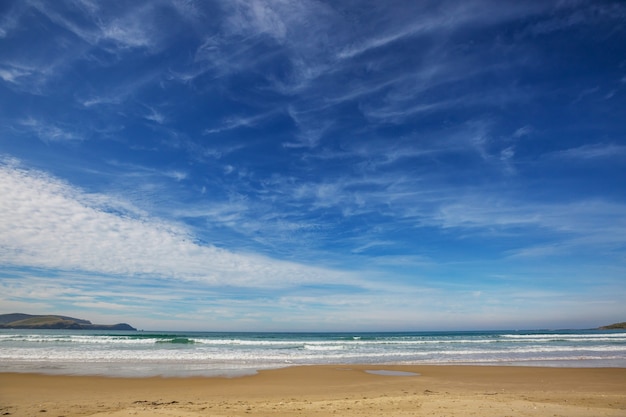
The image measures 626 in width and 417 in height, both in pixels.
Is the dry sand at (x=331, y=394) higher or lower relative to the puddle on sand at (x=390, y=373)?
higher

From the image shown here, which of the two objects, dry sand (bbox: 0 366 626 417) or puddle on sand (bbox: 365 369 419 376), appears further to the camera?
puddle on sand (bbox: 365 369 419 376)

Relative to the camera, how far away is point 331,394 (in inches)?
440

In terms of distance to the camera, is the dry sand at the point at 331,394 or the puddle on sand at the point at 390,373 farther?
the puddle on sand at the point at 390,373

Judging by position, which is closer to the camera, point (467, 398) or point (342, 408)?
point (342, 408)

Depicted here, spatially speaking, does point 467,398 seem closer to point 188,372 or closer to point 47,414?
point 47,414

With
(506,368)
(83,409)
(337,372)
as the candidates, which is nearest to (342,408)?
(83,409)

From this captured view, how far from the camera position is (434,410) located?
813 centimetres

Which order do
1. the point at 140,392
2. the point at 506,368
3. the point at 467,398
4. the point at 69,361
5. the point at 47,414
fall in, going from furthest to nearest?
the point at 69,361 < the point at 506,368 < the point at 140,392 < the point at 467,398 < the point at 47,414

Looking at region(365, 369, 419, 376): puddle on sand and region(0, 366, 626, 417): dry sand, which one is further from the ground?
region(0, 366, 626, 417): dry sand

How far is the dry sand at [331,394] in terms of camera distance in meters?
8.32

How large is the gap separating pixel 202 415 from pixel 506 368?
16.0m

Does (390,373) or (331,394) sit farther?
(390,373)

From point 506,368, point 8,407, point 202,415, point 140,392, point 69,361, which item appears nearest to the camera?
point 202,415

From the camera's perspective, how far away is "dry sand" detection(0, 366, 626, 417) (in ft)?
27.3
